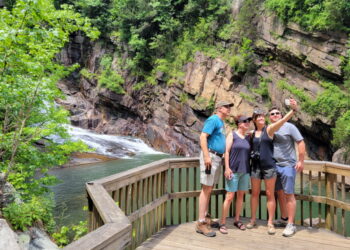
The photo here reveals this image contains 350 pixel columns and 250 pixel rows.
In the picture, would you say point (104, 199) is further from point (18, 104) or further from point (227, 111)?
point (18, 104)

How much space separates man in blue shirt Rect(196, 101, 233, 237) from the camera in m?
3.77

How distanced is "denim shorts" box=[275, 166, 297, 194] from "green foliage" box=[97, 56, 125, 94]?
23.5 metres

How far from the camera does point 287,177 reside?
392 cm

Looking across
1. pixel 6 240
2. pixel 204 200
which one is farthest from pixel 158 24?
pixel 6 240

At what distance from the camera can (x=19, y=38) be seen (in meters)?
4.85

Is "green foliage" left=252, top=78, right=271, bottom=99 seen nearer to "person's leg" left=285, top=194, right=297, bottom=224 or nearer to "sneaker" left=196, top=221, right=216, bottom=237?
"person's leg" left=285, top=194, right=297, bottom=224

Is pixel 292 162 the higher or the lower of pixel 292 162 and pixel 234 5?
the lower

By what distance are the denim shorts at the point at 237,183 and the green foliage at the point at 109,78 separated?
23.3 metres

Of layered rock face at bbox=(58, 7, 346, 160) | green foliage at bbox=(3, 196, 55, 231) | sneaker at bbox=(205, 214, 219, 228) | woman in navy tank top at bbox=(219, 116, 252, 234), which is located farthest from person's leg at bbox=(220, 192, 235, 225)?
layered rock face at bbox=(58, 7, 346, 160)

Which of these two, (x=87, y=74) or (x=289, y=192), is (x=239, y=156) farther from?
(x=87, y=74)

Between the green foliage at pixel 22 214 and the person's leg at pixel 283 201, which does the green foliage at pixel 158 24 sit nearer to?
the green foliage at pixel 22 214

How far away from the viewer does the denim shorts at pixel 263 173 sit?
3949 millimetres

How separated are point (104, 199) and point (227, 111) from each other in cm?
221

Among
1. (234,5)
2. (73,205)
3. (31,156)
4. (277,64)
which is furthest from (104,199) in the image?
(234,5)
